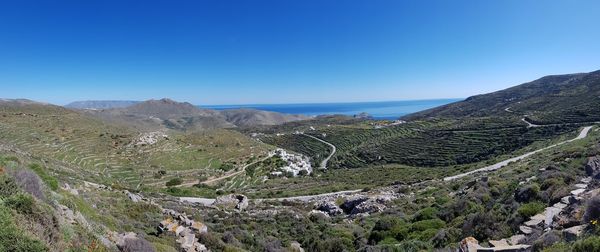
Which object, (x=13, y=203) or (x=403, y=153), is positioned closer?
(x=13, y=203)

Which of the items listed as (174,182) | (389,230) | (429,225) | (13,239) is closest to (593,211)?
(429,225)

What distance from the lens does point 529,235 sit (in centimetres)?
973

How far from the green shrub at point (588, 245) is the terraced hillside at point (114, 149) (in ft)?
132

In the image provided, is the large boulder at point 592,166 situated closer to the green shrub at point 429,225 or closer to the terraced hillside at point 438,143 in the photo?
the green shrub at point 429,225

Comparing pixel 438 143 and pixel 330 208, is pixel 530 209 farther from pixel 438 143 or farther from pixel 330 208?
pixel 438 143

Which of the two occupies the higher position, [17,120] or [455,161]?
[17,120]

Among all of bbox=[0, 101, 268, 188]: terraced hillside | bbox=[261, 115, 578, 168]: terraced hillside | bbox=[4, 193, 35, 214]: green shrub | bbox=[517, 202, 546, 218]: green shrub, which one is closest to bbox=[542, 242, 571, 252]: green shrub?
bbox=[517, 202, 546, 218]: green shrub

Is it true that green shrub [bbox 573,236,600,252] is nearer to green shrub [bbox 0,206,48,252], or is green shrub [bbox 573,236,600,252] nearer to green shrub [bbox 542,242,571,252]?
green shrub [bbox 542,242,571,252]

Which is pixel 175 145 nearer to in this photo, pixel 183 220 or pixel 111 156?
pixel 111 156

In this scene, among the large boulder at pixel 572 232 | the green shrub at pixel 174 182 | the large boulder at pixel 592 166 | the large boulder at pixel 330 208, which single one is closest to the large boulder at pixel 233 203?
the large boulder at pixel 330 208

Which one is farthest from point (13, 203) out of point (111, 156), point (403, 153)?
point (403, 153)

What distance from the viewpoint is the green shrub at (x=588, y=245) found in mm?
6266

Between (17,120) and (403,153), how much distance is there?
237ft

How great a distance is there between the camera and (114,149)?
174 ft
